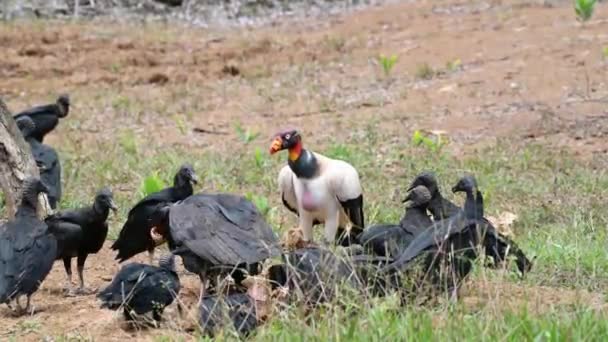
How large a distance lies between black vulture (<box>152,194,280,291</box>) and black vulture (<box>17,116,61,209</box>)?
2.04m

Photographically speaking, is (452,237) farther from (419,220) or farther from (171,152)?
(171,152)

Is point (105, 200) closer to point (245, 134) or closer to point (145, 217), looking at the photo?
point (145, 217)

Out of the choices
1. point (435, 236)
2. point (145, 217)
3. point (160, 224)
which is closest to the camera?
point (435, 236)

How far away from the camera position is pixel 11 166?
6441 millimetres

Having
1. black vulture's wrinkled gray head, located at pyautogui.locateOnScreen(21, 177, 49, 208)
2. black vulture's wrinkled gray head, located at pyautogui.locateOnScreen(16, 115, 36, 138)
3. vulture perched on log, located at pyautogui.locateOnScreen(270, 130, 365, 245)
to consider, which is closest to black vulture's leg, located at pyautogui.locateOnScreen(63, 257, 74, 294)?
black vulture's wrinkled gray head, located at pyautogui.locateOnScreen(21, 177, 49, 208)

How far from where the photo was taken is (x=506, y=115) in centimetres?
1029

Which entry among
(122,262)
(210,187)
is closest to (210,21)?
(210,187)

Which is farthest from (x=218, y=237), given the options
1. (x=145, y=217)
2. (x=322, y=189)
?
(x=322, y=189)

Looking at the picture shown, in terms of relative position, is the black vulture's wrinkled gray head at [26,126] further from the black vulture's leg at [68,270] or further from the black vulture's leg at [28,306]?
the black vulture's leg at [28,306]

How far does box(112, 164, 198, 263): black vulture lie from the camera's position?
5.81 m

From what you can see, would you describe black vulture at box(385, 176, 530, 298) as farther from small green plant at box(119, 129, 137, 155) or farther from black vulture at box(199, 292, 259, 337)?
small green plant at box(119, 129, 137, 155)

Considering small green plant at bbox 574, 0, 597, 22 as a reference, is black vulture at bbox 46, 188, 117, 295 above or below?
above

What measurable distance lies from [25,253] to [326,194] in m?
1.79

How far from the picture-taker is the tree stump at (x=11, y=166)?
21.0 ft
